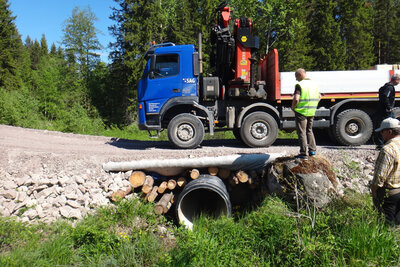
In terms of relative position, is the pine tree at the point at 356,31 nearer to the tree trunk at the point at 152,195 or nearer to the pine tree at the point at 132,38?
the pine tree at the point at 132,38

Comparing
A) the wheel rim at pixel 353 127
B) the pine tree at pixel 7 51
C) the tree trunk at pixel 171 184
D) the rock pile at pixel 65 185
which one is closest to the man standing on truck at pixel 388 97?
the wheel rim at pixel 353 127

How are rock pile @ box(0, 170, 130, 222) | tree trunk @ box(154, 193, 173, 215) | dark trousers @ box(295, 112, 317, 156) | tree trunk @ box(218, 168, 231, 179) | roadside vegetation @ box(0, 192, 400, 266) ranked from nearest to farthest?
roadside vegetation @ box(0, 192, 400, 266)
rock pile @ box(0, 170, 130, 222)
dark trousers @ box(295, 112, 317, 156)
tree trunk @ box(154, 193, 173, 215)
tree trunk @ box(218, 168, 231, 179)

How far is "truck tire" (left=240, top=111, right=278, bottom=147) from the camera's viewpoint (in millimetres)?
8039

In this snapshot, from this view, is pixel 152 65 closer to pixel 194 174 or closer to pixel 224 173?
pixel 194 174

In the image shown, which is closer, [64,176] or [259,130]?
[64,176]

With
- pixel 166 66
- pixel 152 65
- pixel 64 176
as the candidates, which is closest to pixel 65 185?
pixel 64 176

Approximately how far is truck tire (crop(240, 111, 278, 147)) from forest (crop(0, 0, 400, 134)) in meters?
12.7

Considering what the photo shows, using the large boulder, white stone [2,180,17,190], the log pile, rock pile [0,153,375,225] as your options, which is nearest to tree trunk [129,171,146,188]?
the log pile

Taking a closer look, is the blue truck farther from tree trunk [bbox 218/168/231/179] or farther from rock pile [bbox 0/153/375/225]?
rock pile [bbox 0/153/375/225]

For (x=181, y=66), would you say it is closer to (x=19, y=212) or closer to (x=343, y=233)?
(x=19, y=212)

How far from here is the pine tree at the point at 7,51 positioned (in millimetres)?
25939

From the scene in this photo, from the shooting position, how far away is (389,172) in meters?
3.52

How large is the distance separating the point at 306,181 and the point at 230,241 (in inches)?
72.8

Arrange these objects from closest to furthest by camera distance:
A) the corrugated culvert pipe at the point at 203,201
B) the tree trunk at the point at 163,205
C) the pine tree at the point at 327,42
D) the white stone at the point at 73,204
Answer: the white stone at the point at 73,204, the corrugated culvert pipe at the point at 203,201, the tree trunk at the point at 163,205, the pine tree at the point at 327,42
